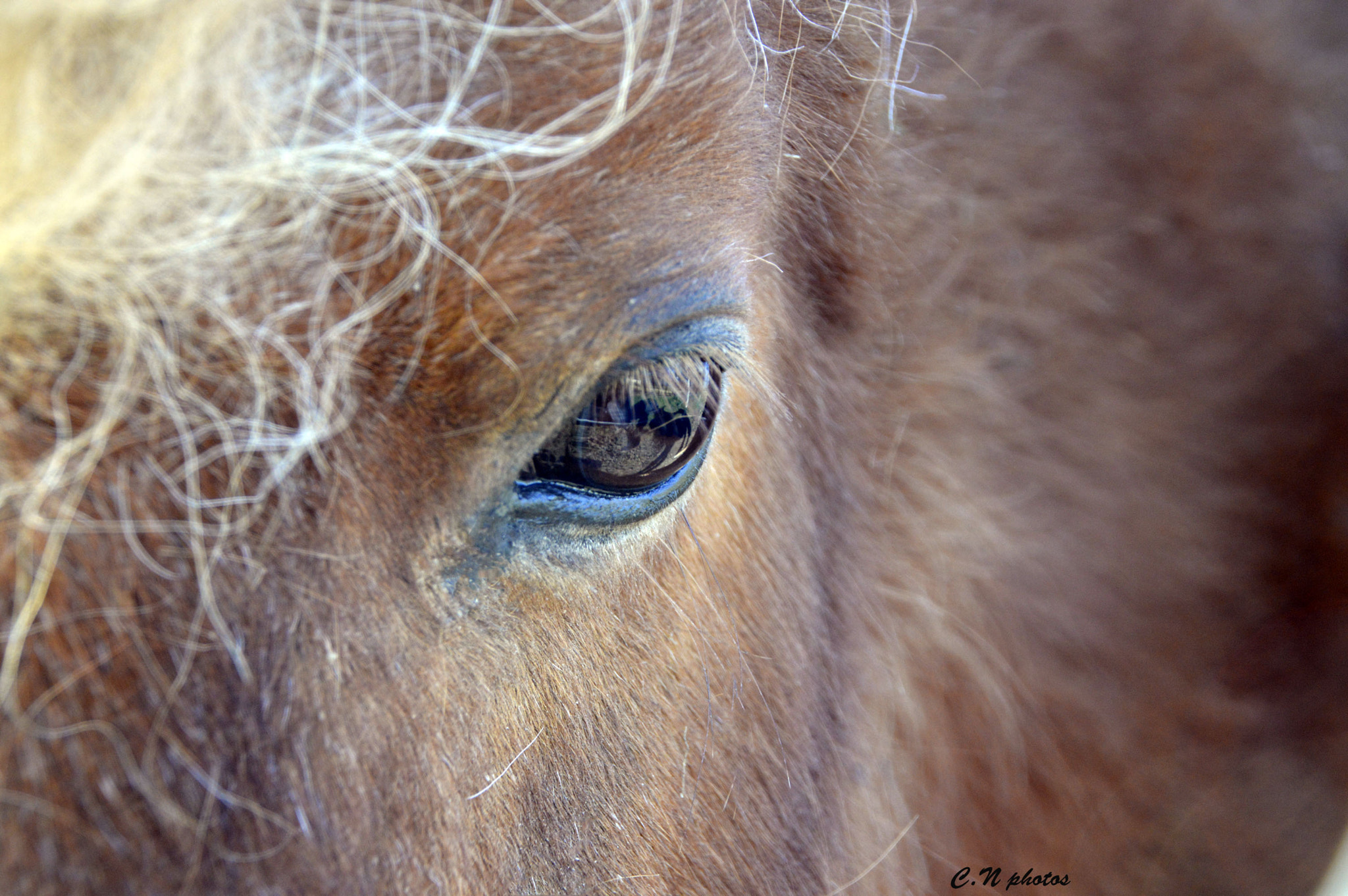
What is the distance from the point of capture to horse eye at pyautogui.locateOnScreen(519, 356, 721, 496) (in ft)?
2.08

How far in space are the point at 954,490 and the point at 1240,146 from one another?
1.99 ft

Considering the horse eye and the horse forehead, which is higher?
the horse forehead

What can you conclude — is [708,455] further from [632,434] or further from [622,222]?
[622,222]

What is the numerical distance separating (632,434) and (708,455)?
0.12 metres

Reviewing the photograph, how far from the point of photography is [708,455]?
752 mm

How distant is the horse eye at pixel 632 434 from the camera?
0.63 meters

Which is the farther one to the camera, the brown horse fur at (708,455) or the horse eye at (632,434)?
the horse eye at (632,434)

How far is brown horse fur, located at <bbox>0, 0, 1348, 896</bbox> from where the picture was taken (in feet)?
1.56

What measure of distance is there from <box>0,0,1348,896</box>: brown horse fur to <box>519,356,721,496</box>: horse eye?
0.11 feet

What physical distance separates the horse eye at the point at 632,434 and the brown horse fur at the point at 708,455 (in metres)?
0.03

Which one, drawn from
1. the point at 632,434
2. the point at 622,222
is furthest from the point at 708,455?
the point at 622,222

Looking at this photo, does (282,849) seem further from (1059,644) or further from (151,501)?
(1059,644)

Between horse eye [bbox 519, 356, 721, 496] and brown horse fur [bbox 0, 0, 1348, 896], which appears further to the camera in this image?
horse eye [bbox 519, 356, 721, 496]

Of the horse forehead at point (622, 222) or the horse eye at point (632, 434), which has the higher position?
the horse forehead at point (622, 222)
